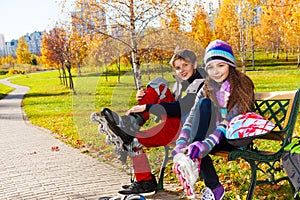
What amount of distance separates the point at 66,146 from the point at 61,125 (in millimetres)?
3402

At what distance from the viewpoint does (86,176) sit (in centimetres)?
540

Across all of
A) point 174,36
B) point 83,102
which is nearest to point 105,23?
point 174,36

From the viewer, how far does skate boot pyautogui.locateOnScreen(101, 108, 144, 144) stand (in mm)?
3695

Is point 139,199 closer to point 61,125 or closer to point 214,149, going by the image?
point 214,149

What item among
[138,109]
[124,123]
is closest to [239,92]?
[138,109]

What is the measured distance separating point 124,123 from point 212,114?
85cm

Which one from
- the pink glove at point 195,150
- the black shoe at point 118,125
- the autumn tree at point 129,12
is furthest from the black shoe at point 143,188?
the autumn tree at point 129,12

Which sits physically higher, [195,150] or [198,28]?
[198,28]

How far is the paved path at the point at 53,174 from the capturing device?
15.5 feet

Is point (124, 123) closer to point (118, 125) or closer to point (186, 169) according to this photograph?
point (118, 125)

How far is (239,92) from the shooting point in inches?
130

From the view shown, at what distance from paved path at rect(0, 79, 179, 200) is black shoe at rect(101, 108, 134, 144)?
771 mm

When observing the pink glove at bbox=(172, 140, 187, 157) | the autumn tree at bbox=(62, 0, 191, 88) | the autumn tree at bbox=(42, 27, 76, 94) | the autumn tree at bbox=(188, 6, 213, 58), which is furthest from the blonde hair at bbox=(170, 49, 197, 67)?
the autumn tree at bbox=(42, 27, 76, 94)

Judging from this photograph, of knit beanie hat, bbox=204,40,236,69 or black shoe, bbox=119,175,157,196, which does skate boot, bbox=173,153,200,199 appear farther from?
black shoe, bbox=119,175,157,196
